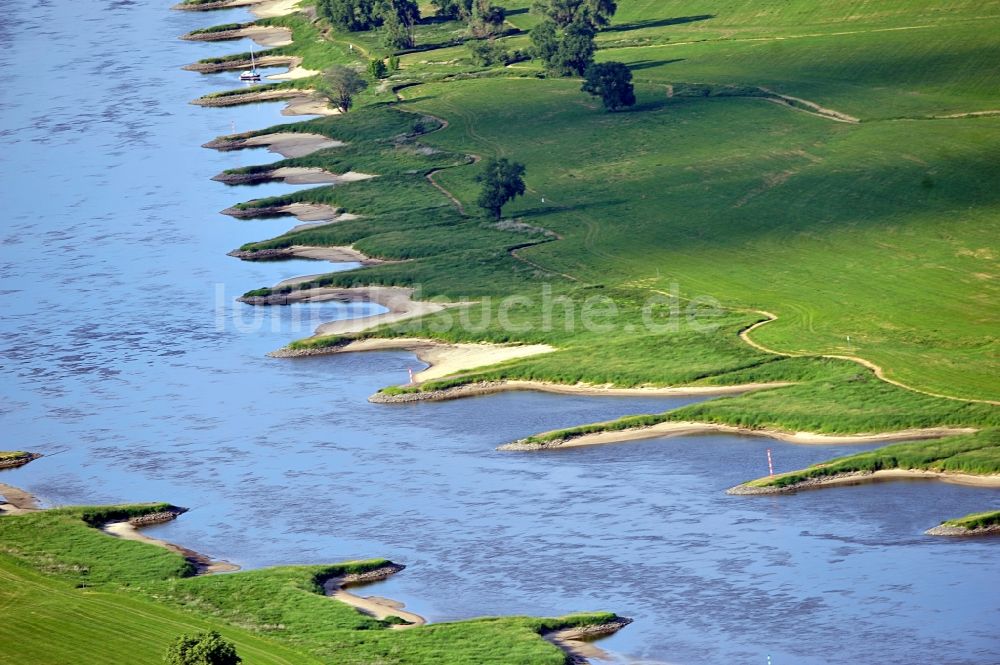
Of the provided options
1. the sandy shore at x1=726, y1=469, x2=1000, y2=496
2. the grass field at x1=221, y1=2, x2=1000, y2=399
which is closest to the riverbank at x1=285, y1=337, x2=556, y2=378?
the grass field at x1=221, y1=2, x2=1000, y2=399

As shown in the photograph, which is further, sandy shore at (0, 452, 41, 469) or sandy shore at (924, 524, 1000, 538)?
sandy shore at (0, 452, 41, 469)

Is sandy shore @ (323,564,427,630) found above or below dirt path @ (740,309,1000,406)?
below

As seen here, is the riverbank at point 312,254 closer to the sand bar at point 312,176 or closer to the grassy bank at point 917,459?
the sand bar at point 312,176

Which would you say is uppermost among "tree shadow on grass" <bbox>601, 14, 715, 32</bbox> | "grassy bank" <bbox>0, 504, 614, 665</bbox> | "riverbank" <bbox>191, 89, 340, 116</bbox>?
"tree shadow on grass" <bbox>601, 14, 715, 32</bbox>

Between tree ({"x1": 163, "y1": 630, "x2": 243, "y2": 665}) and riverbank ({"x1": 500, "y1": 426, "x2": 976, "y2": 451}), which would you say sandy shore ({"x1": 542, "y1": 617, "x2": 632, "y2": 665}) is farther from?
riverbank ({"x1": 500, "y1": 426, "x2": 976, "y2": 451})

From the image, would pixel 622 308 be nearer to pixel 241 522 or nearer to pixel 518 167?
pixel 518 167

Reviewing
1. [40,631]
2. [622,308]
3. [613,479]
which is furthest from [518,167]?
[40,631]

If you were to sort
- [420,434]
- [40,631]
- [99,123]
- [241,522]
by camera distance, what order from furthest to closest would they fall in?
[99,123] → [420,434] → [241,522] → [40,631]
